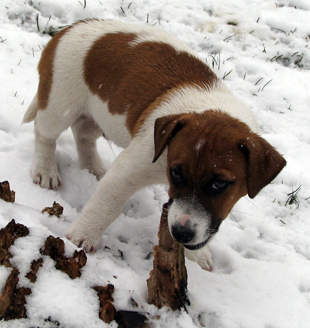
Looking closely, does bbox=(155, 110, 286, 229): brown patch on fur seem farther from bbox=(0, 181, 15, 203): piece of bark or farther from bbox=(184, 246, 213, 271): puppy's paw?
bbox=(0, 181, 15, 203): piece of bark

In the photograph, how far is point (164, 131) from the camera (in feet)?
9.19

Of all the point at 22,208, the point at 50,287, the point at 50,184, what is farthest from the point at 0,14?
the point at 50,287

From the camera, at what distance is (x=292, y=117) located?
18.3 ft

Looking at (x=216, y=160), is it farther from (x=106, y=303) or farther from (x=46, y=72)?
(x=46, y=72)

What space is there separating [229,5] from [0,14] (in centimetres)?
384

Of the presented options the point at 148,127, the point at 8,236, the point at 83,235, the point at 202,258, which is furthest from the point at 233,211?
the point at 8,236

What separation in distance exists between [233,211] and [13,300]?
2.55 metres

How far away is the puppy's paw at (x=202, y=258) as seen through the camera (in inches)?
138

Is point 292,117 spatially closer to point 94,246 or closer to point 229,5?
point 229,5

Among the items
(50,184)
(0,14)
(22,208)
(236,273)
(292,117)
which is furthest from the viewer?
(0,14)

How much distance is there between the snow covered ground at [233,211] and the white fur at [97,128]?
0.63 ft

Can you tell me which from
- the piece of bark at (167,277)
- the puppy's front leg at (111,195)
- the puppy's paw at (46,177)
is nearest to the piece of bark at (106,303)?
the piece of bark at (167,277)

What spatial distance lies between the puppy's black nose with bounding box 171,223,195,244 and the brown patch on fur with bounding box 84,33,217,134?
1.18 m

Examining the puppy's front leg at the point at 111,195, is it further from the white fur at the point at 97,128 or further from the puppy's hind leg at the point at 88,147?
the puppy's hind leg at the point at 88,147
